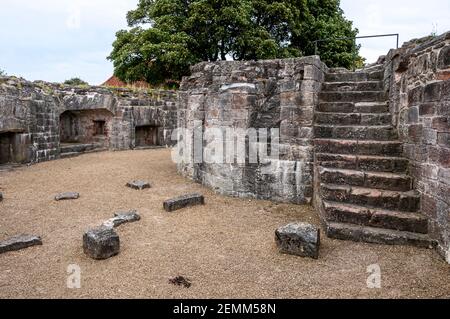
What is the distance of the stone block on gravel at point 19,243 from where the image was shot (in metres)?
3.63

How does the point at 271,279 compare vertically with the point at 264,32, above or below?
below

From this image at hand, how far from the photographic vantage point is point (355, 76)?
6.13m

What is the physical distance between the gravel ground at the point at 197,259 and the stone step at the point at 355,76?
262 cm

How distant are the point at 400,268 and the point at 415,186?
4.37 feet

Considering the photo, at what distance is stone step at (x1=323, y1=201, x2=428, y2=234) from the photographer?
3.75 meters

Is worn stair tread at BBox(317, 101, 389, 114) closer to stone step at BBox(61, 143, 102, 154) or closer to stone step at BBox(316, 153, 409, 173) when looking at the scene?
stone step at BBox(316, 153, 409, 173)

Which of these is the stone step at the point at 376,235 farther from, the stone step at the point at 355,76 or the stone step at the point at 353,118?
the stone step at the point at 355,76

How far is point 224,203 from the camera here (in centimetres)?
563

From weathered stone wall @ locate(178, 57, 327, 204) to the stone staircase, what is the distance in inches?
14.3

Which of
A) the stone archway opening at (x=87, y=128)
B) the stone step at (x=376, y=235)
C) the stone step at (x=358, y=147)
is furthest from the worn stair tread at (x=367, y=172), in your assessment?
the stone archway opening at (x=87, y=128)

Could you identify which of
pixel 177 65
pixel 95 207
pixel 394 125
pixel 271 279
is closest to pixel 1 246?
pixel 95 207

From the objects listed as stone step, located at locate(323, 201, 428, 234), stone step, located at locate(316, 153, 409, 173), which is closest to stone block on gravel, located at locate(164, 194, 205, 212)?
stone step, located at locate(316, 153, 409, 173)

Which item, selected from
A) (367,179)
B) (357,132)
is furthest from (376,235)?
(357,132)
